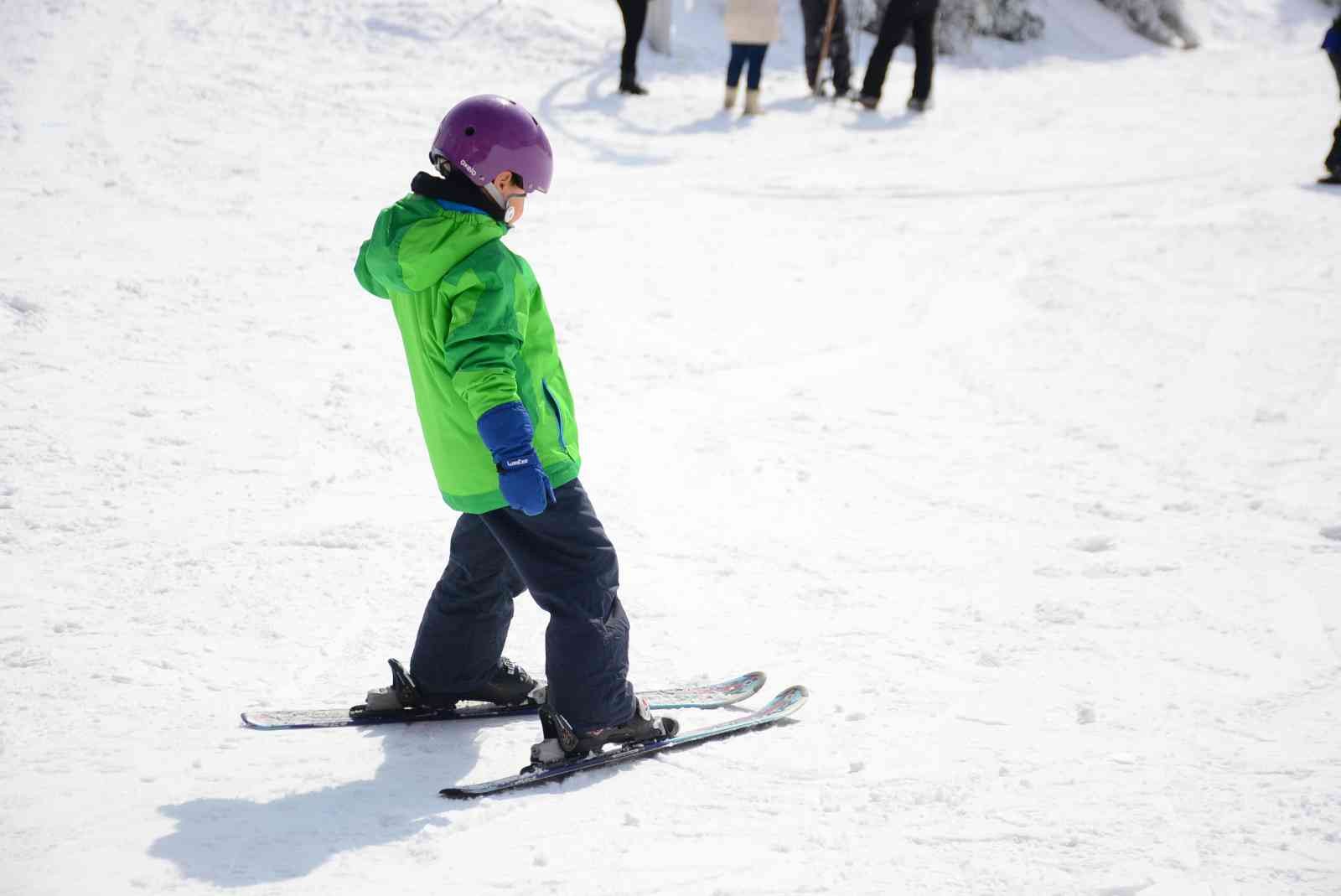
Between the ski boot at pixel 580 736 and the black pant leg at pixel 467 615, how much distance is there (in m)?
0.25

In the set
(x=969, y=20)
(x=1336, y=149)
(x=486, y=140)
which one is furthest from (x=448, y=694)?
(x=969, y=20)

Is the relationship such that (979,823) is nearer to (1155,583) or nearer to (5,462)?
(1155,583)

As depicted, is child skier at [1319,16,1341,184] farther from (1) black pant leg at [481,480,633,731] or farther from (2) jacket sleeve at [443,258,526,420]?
(2) jacket sleeve at [443,258,526,420]

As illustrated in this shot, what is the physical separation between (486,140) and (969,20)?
1247cm

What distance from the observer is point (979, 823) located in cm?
283

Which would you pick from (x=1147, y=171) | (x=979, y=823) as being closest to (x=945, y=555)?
(x=979, y=823)

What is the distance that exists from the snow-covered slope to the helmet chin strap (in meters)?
1.40

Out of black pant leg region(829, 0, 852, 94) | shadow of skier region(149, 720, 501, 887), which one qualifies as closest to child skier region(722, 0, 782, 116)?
black pant leg region(829, 0, 852, 94)

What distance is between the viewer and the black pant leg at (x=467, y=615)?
3139 mm

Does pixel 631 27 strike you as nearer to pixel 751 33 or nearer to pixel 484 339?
pixel 751 33

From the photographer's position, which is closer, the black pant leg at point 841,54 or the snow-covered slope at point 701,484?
the snow-covered slope at point 701,484

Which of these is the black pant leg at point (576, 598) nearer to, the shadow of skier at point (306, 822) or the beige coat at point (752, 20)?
the shadow of skier at point (306, 822)

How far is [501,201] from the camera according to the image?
285cm

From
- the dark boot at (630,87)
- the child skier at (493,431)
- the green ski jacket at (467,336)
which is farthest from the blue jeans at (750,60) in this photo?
the green ski jacket at (467,336)
